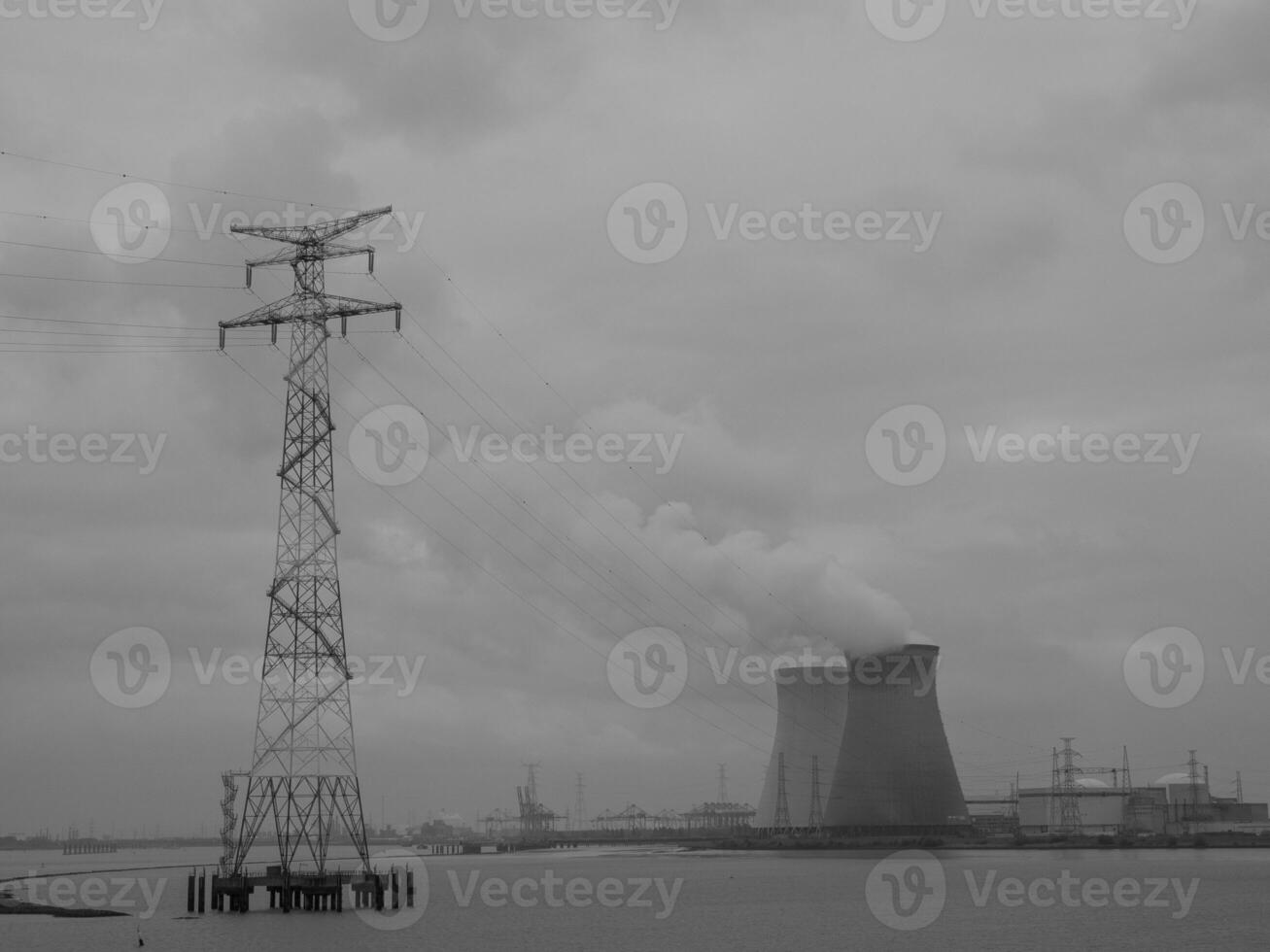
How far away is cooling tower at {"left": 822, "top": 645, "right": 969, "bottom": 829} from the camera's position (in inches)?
3546

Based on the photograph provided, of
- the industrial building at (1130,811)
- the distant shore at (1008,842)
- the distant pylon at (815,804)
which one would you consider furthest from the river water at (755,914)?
the industrial building at (1130,811)

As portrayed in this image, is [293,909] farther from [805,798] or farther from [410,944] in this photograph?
[805,798]

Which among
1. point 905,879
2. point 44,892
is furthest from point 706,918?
point 44,892

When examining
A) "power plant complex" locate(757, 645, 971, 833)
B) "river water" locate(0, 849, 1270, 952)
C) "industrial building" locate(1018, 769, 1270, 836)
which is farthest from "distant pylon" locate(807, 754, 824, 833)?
"industrial building" locate(1018, 769, 1270, 836)

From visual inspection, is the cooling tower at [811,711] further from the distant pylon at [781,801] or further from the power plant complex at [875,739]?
the distant pylon at [781,801]

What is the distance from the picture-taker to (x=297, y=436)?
45.7 metres

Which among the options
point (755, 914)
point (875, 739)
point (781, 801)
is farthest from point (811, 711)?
point (755, 914)

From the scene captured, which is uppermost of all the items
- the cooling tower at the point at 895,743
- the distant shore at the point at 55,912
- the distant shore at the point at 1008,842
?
the cooling tower at the point at 895,743

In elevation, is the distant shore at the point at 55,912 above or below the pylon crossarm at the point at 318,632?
below

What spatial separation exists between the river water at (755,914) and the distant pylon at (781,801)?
9.03 meters

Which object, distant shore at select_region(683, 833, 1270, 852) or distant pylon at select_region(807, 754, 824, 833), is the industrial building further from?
distant pylon at select_region(807, 754, 824, 833)

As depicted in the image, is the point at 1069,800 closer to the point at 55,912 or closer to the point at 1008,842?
the point at 1008,842

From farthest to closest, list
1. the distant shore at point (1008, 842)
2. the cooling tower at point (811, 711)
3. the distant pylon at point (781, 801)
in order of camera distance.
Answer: the distant shore at point (1008, 842)
the distant pylon at point (781, 801)
the cooling tower at point (811, 711)

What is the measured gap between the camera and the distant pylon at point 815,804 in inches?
4134
